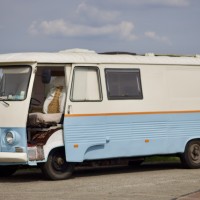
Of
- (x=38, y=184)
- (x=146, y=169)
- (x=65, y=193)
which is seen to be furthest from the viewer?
(x=146, y=169)

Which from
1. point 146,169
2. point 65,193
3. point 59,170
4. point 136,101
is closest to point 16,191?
point 65,193

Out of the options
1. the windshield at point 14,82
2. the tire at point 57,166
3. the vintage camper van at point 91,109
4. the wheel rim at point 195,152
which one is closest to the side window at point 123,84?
the vintage camper van at point 91,109

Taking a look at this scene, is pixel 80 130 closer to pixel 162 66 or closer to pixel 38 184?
pixel 38 184

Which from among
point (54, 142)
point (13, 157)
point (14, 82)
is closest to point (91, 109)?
point (54, 142)

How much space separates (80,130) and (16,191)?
2.82 meters

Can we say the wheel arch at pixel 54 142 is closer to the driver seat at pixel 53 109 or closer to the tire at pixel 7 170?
the driver seat at pixel 53 109

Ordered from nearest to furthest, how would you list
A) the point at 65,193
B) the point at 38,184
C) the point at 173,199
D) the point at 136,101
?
the point at 173,199
the point at 65,193
the point at 38,184
the point at 136,101

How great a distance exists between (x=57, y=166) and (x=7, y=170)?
5.22 ft

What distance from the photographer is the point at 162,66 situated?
18.5m

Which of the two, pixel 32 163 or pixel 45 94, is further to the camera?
pixel 45 94

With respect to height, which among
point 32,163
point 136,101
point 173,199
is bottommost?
point 173,199

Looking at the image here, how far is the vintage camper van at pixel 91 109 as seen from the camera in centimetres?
1588

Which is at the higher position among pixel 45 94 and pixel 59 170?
pixel 45 94

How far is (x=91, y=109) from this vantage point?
54.9 ft
